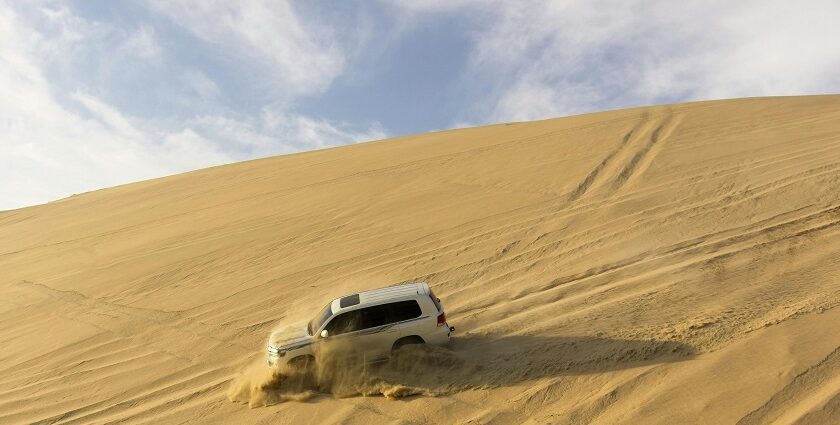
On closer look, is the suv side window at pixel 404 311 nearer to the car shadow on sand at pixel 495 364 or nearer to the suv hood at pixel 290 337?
the car shadow on sand at pixel 495 364

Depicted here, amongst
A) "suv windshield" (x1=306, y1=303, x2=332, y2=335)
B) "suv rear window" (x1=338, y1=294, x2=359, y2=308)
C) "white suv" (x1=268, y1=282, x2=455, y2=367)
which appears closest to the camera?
"white suv" (x1=268, y1=282, x2=455, y2=367)

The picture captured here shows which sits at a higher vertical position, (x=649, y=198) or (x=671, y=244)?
(x=649, y=198)

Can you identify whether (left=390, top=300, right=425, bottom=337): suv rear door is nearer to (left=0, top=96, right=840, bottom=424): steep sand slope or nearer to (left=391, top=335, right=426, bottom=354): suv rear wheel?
(left=391, top=335, right=426, bottom=354): suv rear wheel

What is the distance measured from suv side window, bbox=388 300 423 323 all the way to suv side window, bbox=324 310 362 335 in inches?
18.9

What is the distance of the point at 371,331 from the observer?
8367 mm

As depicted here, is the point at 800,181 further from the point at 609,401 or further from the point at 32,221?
the point at 32,221

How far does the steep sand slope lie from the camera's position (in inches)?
287

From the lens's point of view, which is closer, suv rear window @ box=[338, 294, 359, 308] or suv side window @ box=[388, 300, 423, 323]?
suv side window @ box=[388, 300, 423, 323]

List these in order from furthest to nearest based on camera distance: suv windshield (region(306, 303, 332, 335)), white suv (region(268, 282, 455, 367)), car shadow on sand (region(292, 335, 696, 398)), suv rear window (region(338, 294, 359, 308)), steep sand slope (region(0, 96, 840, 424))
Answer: suv rear window (region(338, 294, 359, 308))
suv windshield (region(306, 303, 332, 335))
white suv (region(268, 282, 455, 367))
car shadow on sand (region(292, 335, 696, 398))
steep sand slope (region(0, 96, 840, 424))

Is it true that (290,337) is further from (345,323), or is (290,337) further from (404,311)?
(404,311)

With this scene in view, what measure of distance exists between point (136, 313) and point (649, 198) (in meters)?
12.0

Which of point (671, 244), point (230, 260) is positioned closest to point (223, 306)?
point (230, 260)

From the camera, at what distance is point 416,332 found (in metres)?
8.38

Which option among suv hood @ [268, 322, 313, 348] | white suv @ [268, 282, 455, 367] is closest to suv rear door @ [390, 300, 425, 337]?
white suv @ [268, 282, 455, 367]
